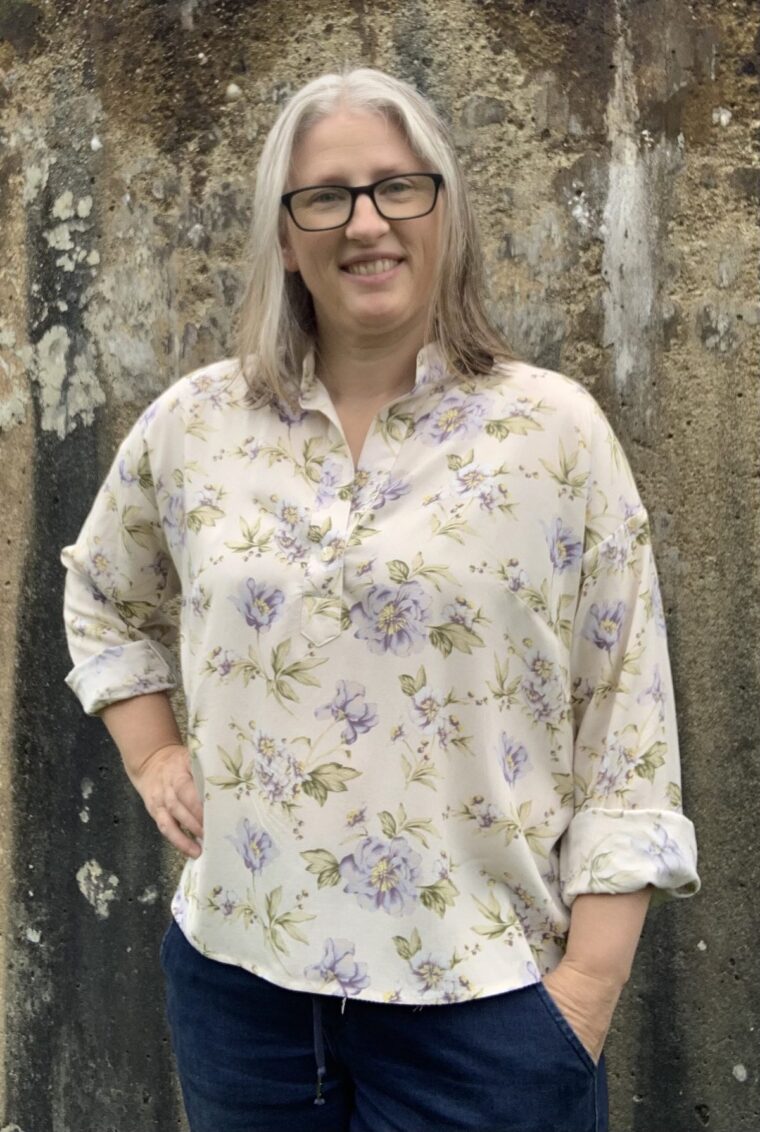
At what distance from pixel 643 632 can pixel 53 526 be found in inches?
48.1

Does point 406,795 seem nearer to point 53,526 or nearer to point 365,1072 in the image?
point 365,1072

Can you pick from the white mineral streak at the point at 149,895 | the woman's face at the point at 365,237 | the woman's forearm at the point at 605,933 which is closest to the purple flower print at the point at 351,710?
the woman's forearm at the point at 605,933

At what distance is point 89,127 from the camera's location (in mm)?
2158

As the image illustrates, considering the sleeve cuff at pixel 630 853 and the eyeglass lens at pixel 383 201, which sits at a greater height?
the eyeglass lens at pixel 383 201

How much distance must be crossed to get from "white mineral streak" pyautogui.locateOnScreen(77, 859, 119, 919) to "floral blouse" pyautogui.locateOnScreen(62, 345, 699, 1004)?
0.80 metres

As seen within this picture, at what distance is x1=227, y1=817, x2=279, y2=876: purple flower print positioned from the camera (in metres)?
1.40

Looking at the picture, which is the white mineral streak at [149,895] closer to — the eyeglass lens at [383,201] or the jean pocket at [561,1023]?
the jean pocket at [561,1023]

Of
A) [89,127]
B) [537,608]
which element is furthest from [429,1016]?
[89,127]

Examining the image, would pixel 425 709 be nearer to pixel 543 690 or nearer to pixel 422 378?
pixel 543 690

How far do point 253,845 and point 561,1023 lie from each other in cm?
39

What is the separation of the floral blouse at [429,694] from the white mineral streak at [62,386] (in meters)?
0.79

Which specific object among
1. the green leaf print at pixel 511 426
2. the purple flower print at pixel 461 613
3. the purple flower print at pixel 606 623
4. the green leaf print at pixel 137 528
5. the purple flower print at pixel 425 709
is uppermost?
the green leaf print at pixel 511 426

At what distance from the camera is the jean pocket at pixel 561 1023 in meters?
1.36

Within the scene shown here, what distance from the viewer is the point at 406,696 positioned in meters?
1.35
